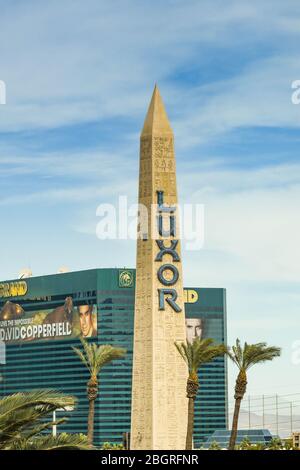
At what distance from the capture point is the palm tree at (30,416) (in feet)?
156

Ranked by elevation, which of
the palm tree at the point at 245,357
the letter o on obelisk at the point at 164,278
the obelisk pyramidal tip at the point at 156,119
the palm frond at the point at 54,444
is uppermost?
the obelisk pyramidal tip at the point at 156,119

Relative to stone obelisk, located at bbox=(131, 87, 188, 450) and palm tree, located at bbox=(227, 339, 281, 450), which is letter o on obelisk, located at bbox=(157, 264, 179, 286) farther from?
palm tree, located at bbox=(227, 339, 281, 450)

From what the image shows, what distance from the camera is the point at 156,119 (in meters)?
129

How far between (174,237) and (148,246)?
2785 millimetres

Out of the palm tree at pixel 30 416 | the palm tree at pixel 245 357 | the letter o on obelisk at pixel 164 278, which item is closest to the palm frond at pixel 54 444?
the palm tree at pixel 30 416

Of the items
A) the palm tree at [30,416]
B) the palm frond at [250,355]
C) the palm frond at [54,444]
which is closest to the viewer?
the palm tree at [30,416]

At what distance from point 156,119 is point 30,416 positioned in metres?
82.2

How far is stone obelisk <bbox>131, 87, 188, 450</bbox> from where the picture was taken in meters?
125

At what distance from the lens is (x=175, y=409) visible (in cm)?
12681

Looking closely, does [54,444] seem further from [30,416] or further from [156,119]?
[156,119]

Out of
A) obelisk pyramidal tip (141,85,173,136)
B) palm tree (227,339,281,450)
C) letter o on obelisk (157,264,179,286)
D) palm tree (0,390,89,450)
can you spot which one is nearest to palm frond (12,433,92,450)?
palm tree (0,390,89,450)

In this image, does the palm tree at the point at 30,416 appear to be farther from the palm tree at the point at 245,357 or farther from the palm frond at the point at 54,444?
the palm tree at the point at 245,357

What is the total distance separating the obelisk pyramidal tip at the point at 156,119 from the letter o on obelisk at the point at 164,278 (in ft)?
38.3
